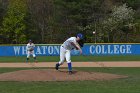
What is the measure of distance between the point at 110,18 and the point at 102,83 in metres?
46.5

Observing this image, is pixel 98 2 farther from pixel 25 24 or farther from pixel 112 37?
pixel 25 24

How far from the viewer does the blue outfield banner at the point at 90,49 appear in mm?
44344

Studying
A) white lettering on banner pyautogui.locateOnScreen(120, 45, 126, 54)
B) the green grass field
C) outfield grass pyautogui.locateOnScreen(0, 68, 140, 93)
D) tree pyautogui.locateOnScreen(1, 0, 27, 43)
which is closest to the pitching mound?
the green grass field

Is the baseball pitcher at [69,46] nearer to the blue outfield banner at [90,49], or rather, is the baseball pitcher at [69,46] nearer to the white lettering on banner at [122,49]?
the blue outfield banner at [90,49]

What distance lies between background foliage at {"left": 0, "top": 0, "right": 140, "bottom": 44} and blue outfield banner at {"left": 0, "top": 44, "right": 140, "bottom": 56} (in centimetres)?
1347

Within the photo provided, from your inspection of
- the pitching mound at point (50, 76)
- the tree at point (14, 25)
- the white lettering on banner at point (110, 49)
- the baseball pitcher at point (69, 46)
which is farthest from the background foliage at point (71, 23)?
the pitching mound at point (50, 76)

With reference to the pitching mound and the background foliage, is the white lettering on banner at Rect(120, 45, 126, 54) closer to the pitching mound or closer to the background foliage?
the background foliage

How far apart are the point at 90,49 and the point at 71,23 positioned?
17993 mm

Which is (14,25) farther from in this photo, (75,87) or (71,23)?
(75,87)

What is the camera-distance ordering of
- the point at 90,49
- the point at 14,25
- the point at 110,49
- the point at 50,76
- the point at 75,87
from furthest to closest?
the point at 14,25 < the point at 110,49 < the point at 90,49 < the point at 50,76 < the point at 75,87

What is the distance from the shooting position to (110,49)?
147ft

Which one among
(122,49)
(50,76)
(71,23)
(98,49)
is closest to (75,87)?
(50,76)

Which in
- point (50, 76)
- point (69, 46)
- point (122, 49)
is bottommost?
point (50, 76)

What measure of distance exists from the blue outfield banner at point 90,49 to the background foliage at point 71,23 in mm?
13470
